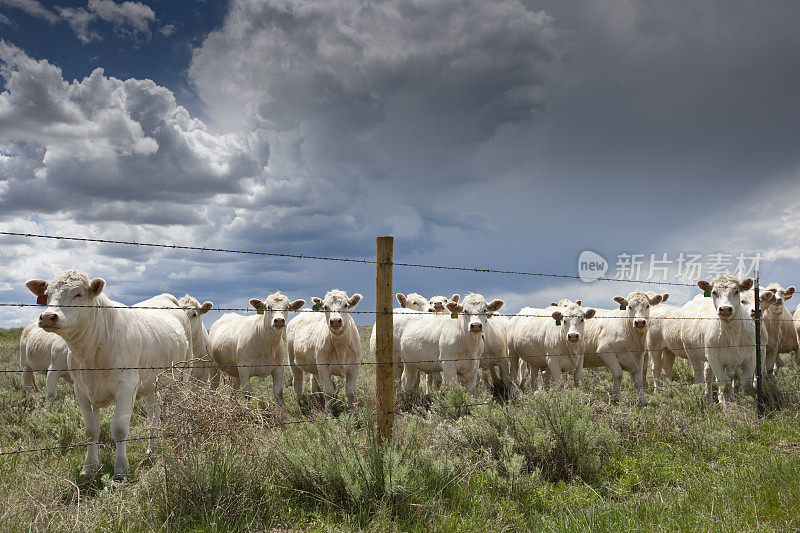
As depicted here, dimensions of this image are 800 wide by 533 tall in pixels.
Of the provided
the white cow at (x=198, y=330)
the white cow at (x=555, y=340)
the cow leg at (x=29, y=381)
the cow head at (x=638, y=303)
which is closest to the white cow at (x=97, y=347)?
the white cow at (x=198, y=330)

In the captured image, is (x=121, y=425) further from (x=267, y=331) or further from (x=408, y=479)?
(x=267, y=331)

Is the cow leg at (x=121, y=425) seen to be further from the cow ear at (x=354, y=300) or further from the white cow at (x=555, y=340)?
the white cow at (x=555, y=340)

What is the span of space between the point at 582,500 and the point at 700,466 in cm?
234

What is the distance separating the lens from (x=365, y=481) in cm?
520

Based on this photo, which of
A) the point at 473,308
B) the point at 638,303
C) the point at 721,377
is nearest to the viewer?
the point at 473,308

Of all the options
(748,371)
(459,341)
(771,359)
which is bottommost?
(771,359)

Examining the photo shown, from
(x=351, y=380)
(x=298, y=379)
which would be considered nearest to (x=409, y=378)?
(x=351, y=380)

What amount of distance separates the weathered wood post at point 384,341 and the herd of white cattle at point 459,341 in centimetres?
271

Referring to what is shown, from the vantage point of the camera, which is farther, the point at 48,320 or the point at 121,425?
the point at 121,425

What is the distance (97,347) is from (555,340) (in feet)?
32.0

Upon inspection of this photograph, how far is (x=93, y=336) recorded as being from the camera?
23.2 feet

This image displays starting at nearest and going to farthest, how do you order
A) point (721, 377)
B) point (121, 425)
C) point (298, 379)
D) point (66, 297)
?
point (66, 297) < point (121, 425) < point (721, 377) < point (298, 379)

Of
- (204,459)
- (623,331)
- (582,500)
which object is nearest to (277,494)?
(204,459)

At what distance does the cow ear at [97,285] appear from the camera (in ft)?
22.3
